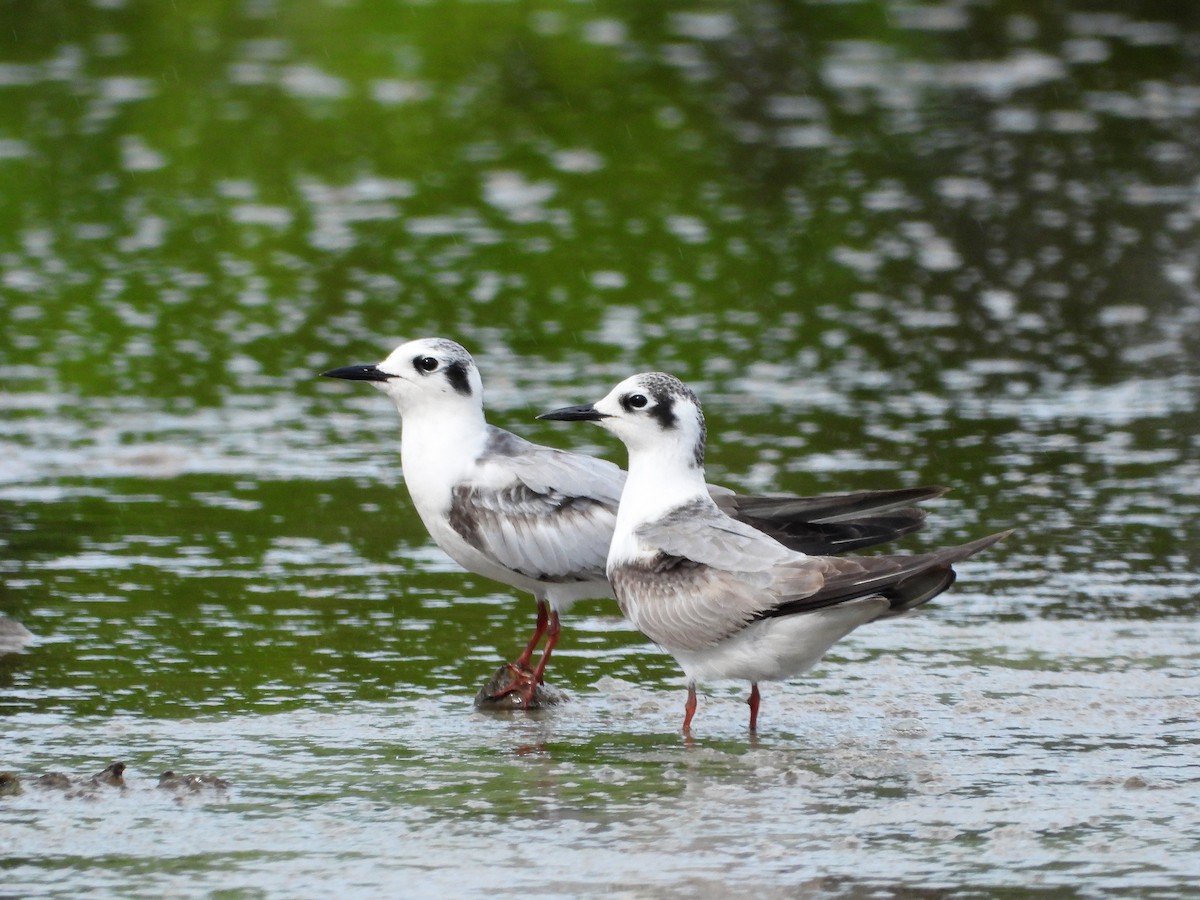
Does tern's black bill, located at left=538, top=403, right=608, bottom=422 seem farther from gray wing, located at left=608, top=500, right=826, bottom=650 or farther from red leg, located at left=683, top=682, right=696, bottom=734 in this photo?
red leg, located at left=683, top=682, right=696, bottom=734

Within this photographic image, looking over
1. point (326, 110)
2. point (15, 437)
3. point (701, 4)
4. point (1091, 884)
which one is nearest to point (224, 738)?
point (1091, 884)

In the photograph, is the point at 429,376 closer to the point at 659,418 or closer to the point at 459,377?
the point at 459,377

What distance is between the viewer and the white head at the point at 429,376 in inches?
325

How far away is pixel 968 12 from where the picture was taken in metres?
28.9

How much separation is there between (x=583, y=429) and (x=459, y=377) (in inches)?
139

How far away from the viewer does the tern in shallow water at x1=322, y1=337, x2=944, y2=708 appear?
7746 millimetres

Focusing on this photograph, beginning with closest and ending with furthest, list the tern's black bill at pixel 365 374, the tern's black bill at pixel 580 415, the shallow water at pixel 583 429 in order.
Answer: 1. the shallow water at pixel 583 429
2. the tern's black bill at pixel 580 415
3. the tern's black bill at pixel 365 374

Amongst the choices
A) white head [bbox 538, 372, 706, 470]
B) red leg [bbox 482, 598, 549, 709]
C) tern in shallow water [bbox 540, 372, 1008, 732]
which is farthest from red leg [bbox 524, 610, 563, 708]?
white head [bbox 538, 372, 706, 470]

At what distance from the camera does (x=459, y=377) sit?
828 cm

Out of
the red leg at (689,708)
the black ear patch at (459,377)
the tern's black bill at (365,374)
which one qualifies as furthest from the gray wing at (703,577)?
the tern's black bill at (365,374)

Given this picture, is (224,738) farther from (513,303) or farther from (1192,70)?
(1192,70)

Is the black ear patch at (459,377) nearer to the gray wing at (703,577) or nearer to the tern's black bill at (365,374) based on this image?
the tern's black bill at (365,374)

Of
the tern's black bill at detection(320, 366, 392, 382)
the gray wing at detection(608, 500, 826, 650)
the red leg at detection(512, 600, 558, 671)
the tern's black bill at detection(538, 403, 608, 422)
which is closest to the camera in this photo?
the gray wing at detection(608, 500, 826, 650)

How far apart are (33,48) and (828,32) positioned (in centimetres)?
980
